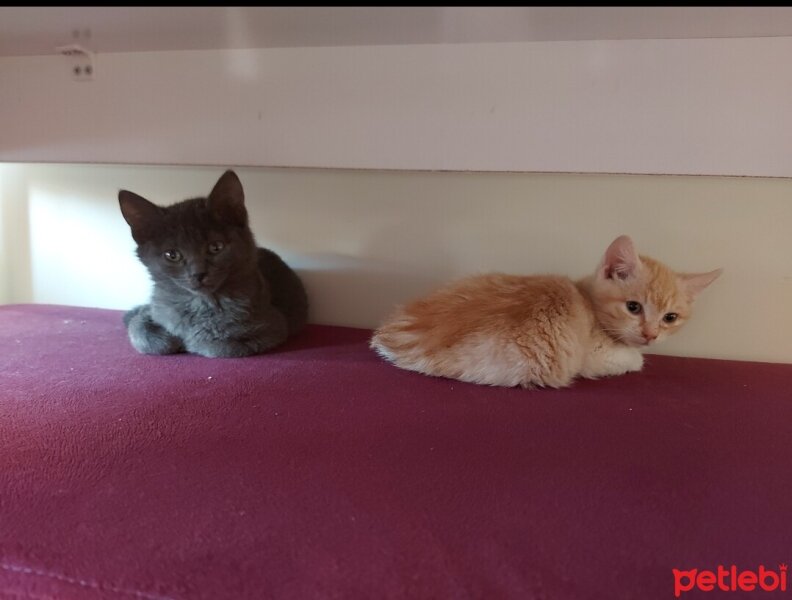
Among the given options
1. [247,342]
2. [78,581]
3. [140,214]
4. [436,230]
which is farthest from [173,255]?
[78,581]

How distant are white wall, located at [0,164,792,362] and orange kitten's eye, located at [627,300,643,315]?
193mm

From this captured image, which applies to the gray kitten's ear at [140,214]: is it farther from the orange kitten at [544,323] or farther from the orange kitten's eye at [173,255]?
the orange kitten at [544,323]

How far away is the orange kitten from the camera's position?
992mm

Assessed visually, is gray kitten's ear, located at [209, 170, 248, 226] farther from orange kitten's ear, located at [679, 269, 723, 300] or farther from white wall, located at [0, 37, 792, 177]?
orange kitten's ear, located at [679, 269, 723, 300]

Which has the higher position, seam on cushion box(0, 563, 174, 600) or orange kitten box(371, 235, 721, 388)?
orange kitten box(371, 235, 721, 388)

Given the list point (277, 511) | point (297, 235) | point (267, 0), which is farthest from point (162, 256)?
point (277, 511)

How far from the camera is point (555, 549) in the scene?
0.56 meters

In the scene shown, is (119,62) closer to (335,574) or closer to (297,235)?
(297,235)

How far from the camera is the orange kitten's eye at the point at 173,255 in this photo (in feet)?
3.56

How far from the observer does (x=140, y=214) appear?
109 centimetres

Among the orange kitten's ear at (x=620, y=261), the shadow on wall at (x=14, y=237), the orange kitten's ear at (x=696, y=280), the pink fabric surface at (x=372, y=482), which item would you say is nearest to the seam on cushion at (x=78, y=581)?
the pink fabric surface at (x=372, y=482)

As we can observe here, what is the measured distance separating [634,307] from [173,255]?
2.91ft

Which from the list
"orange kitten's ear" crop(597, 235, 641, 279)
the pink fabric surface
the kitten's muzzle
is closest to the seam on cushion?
the pink fabric surface

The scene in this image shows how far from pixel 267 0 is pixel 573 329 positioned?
778 mm
